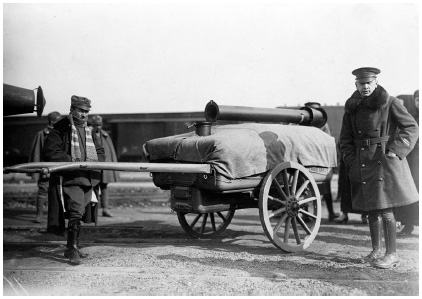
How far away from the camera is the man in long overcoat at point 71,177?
493cm

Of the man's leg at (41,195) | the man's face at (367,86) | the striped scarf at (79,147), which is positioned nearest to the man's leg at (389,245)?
the man's face at (367,86)

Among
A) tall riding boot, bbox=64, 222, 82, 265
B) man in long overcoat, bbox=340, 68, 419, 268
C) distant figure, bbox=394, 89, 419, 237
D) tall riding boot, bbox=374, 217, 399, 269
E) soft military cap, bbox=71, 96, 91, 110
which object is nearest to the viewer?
tall riding boot, bbox=374, 217, 399, 269

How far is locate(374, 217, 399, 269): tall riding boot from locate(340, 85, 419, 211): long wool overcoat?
8.6 inches

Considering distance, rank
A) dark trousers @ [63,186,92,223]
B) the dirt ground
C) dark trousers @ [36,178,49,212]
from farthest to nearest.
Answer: dark trousers @ [36,178,49,212] < dark trousers @ [63,186,92,223] < the dirt ground

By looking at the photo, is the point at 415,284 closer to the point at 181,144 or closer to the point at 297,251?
the point at 297,251

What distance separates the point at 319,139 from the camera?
6.01 meters

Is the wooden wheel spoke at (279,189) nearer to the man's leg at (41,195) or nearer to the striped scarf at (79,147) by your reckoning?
the striped scarf at (79,147)

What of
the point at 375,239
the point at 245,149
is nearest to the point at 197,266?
the point at 245,149

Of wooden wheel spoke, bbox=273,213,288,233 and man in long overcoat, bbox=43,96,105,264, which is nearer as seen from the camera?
man in long overcoat, bbox=43,96,105,264

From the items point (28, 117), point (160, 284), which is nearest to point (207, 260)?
point (160, 284)

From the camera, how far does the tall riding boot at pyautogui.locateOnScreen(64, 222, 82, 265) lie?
15.9 feet

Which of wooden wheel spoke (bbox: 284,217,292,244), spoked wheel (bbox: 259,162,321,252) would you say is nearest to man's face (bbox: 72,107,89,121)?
spoked wheel (bbox: 259,162,321,252)

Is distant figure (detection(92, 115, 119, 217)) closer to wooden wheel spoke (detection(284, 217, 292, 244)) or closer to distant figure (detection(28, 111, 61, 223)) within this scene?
distant figure (detection(28, 111, 61, 223))

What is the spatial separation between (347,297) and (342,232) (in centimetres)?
316
